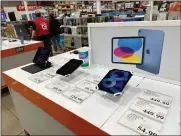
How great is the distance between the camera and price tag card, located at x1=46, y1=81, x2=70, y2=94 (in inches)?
37.0

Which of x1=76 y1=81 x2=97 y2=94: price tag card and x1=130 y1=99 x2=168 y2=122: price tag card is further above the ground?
x1=76 y1=81 x2=97 y2=94: price tag card

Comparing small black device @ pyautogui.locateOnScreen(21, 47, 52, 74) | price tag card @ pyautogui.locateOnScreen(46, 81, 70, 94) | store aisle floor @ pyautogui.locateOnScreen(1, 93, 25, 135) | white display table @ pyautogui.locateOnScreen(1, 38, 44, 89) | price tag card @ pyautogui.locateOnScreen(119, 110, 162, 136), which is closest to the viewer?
price tag card @ pyautogui.locateOnScreen(119, 110, 162, 136)

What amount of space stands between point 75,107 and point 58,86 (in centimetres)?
26

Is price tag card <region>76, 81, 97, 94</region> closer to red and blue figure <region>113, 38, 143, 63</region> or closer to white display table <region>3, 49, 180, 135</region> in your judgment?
white display table <region>3, 49, 180, 135</region>

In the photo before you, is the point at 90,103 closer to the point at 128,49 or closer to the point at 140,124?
the point at 140,124

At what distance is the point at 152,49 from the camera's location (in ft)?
3.08

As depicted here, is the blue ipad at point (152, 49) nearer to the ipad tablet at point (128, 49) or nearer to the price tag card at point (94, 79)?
the ipad tablet at point (128, 49)

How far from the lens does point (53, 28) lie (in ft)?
13.8

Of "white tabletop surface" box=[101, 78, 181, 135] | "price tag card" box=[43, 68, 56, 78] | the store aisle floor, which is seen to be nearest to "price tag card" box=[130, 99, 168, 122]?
"white tabletop surface" box=[101, 78, 181, 135]

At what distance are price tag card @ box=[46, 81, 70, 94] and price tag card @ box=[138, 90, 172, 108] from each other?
1.51ft

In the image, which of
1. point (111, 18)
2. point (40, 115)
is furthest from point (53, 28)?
point (40, 115)

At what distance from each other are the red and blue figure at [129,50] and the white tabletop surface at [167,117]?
0.17m

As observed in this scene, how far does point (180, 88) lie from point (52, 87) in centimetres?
78

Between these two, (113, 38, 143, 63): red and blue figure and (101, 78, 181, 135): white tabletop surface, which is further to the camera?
(113, 38, 143, 63): red and blue figure
